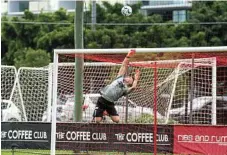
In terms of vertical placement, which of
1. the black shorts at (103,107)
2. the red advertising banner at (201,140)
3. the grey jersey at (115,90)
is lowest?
the red advertising banner at (201,140)

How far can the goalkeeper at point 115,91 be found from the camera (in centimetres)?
1251

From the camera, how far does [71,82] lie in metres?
15.5

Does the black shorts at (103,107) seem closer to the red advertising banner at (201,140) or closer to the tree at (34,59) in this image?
the red advertising banner at (201,140)

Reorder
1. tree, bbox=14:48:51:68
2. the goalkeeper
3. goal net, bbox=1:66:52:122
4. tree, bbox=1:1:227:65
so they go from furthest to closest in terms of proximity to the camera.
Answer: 1. tree, bbox=1:1:227:65
2. tree, bbox=14:48:51:68
3. goal net, bbox=1:66:52:122
4. the goalkeeper

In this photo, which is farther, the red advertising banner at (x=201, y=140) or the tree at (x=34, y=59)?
the tree at (x=34, y=59)

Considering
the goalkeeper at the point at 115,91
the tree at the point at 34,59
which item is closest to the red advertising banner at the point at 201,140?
the goalkeeper at the point at 115,91

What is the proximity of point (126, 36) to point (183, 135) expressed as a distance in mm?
25900

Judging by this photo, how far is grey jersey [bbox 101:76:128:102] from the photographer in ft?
41.1

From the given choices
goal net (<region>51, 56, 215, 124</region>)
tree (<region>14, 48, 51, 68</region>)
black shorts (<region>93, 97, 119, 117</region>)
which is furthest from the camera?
tree (<region>14, 48, 51, 68</region>)

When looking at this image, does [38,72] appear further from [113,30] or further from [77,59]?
[113,30]

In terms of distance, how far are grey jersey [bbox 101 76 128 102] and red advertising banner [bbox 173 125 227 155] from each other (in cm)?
139

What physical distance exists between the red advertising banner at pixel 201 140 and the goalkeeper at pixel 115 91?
1.32 meters

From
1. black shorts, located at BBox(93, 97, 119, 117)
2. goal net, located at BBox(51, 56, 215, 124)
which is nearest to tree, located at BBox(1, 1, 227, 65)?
goal net, located at BBox(51, 56, 215, 124)

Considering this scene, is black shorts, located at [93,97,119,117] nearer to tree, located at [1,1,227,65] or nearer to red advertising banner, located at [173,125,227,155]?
red advertising banner, located at [173,125,227,155]
